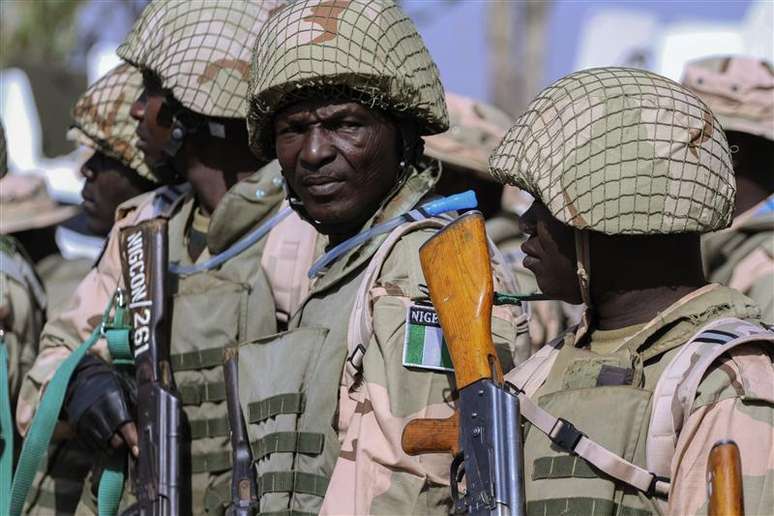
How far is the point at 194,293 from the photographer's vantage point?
4738mm

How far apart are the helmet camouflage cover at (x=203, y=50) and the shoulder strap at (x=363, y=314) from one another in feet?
4.24

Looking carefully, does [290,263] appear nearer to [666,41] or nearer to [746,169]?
[746,169]

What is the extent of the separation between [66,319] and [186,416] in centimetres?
83

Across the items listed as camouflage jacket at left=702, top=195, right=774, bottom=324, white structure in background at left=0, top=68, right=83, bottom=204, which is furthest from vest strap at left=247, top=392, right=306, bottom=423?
white structure in background at left=0, top=68, right=83, bottom=204

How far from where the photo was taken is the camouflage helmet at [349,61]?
3.94 m

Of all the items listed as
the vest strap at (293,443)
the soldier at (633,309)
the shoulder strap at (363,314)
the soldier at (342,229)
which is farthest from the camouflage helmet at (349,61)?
the vest strap at (293,443)

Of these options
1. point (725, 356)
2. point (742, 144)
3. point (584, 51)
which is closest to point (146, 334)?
point (725, 356)

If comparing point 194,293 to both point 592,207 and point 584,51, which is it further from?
point 584,51

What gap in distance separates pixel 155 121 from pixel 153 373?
99cm

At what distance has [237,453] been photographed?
13.7ft

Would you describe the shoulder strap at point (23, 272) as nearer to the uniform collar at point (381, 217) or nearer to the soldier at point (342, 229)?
the soldier at point (342, 229)

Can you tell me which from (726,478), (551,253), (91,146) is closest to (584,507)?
(726,478)

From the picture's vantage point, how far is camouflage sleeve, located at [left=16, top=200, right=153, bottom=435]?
514cm

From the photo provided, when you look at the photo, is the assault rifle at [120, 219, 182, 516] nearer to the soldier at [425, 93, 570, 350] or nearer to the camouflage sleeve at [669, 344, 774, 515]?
the soldier at [425, 93, 570, 350]
